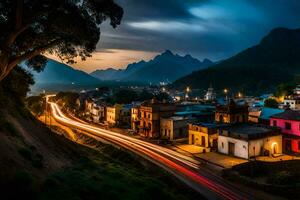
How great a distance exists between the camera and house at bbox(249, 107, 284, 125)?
66694 mm

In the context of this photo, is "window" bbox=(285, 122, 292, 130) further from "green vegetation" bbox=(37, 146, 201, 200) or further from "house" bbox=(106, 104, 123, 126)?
"house" bbox=(106, 104, 123, 126)

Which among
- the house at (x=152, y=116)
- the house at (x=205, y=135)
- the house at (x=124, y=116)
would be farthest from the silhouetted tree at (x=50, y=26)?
the house at (x=124, y=116)

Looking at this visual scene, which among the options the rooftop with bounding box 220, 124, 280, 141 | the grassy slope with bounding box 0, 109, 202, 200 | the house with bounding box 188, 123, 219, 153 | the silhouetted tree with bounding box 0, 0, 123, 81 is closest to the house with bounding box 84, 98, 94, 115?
the house with bounding box 188, 123, 219, 153

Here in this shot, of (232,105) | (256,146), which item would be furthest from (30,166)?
(232,105)

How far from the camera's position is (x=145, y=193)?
2084 centimetres

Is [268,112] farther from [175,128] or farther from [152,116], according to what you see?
[152,116]

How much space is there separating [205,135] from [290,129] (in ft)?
45.1

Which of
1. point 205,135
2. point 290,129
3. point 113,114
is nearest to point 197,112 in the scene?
point 205,135

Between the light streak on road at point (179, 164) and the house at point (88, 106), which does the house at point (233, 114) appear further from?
the house at point (88, 106)

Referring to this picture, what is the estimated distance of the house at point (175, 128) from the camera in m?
67.2

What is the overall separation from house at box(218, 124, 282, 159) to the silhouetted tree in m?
33.4

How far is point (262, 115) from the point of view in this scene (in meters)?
69.1

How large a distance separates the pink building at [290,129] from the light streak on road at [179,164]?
16861mm

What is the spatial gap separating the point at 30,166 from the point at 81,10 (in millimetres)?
9887
